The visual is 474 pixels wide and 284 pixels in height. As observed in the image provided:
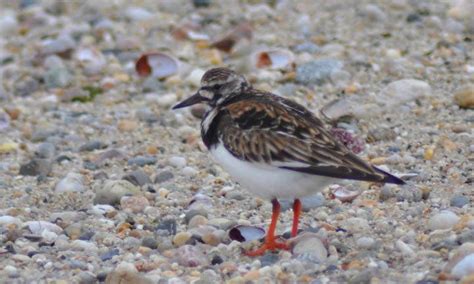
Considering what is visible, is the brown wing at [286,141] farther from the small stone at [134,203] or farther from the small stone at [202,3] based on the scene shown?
the small stone at [202,3]

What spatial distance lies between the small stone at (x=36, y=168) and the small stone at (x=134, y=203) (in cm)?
82

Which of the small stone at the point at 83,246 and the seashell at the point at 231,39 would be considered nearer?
the small stone at the point at 83,246

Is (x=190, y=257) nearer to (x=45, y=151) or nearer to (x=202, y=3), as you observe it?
(x=45, y=151)

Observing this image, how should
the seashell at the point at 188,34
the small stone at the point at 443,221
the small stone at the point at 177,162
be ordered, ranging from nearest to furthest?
1. the small stone at the point at 443,221
2. the small stone at the point at 177,162
3. the seashell at the point at 188,34

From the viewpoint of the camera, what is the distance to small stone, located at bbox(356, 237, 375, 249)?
477cm

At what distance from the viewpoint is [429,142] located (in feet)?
20.6

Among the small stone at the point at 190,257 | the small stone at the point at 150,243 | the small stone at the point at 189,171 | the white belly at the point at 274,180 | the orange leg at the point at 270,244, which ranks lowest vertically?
the small stone at the point at 189,171

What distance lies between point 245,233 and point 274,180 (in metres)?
0.48

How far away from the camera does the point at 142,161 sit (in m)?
6.46

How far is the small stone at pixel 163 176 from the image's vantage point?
613 cm

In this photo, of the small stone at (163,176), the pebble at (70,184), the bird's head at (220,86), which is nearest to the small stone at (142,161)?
the small stone at (163,176)

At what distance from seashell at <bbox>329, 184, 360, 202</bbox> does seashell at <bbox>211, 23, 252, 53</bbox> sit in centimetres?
314

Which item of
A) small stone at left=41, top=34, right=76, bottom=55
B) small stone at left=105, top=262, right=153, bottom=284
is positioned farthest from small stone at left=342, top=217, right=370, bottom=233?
small stone at left=41, top=34, right=76, bottom=55

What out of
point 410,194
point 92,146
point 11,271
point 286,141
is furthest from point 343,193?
point 92,146
